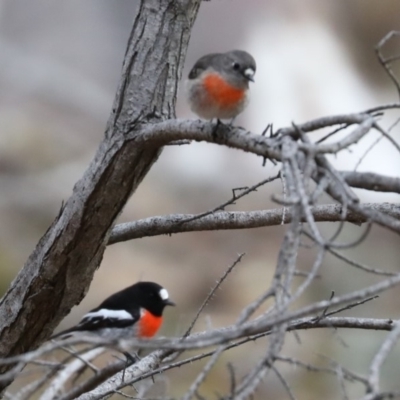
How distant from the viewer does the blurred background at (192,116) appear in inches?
351

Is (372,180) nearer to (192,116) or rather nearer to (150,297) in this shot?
(150,297)

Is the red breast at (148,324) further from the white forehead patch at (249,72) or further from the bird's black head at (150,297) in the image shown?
the white forehead patch at (249,72)

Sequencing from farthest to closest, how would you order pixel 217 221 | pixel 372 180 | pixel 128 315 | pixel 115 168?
pixel 128 315, pixel 217 221, pixel 115 168, pixel 372 180

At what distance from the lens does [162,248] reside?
9.52 meters

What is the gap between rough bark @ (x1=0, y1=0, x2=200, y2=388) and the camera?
106 inches

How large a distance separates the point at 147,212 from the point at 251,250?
1.43 m

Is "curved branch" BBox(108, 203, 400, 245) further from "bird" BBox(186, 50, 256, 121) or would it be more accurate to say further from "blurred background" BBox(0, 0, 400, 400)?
"blurred background" BBox(0, 0, 400, 400)

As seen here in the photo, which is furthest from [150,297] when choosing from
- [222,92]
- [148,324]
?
[222,92]

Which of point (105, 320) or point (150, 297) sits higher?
point (150, 297)

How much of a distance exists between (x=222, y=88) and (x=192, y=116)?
626 centimetres

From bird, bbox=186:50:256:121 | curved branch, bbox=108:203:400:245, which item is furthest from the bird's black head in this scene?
bird, bbox=186:50:256:121

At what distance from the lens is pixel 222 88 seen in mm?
2988

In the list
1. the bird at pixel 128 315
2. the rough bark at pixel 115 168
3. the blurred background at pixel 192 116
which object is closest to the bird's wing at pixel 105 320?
the bird at pixel 128 315

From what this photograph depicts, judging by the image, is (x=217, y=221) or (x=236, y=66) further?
(x=217, y=221)
